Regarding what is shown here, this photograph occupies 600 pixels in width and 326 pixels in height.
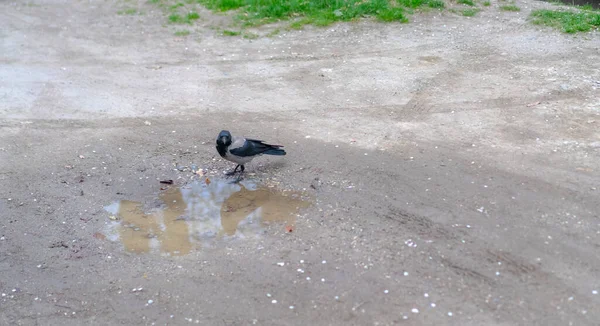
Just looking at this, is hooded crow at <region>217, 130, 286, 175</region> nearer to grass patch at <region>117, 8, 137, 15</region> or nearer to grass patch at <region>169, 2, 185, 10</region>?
grass patch at <region>169, 2, 185, 10</region>

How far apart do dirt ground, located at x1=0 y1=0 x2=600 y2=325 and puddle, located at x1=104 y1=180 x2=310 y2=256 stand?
0.13 m

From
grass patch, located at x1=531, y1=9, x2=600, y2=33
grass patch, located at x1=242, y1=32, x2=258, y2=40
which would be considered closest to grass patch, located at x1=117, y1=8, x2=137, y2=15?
grass patch, located at x1=242, y1=32, x2=258, y2=40

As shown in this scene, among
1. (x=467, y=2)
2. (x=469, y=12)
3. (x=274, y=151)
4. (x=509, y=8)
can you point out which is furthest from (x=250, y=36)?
(x=274, y=151)

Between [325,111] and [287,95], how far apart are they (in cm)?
85

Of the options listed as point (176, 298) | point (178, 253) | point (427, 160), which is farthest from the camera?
point (427, 160)

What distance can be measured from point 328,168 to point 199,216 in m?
Answer: 1.53

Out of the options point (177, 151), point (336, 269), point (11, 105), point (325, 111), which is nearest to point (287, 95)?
point (325, 111)

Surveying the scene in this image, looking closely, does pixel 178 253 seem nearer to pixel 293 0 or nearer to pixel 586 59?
pixel 586 59

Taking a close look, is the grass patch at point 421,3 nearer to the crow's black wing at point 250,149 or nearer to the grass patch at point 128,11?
the grass patch at point 128,11

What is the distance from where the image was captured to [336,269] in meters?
5.72

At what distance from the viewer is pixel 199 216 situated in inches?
266

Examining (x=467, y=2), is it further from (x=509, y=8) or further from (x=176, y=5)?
(x=176, y=5)

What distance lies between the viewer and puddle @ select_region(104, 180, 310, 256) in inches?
250

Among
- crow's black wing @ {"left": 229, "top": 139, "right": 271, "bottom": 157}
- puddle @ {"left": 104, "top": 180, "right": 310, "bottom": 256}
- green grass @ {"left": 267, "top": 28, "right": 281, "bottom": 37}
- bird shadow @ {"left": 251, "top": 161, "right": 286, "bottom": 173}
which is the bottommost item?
puddle @ {"left": 104, "top": 180, "right": 310, "bottom": 256}
